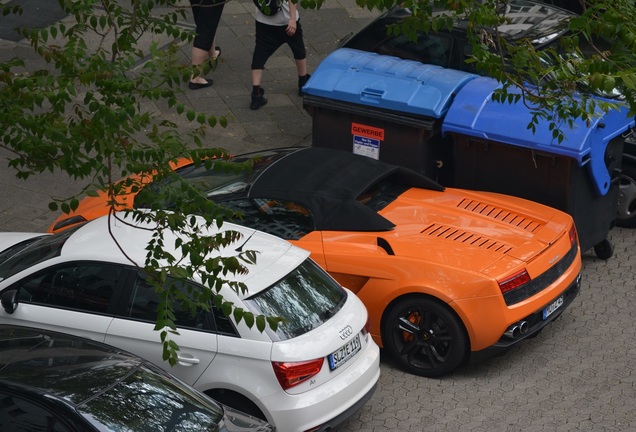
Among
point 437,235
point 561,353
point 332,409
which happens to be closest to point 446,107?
point 437,235

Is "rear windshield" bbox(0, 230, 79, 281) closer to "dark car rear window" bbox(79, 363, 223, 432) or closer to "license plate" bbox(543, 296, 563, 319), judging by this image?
"dark car rear window" bbox(79, 363, 223, 432)

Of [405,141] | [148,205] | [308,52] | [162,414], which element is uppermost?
[148,205]

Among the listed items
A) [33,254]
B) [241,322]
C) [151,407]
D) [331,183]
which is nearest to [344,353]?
[241,322]

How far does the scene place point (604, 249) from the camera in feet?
33.6

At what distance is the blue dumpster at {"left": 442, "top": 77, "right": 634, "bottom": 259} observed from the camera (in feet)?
30.5

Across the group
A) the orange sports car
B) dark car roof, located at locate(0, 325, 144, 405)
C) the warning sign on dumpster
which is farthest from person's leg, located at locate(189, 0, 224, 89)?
dark car roof, located at locate(0, 325, 144, 405)

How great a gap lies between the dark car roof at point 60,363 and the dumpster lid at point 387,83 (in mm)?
4630

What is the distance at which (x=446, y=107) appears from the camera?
9961 millimetres

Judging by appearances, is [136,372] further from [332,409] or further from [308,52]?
[308,52]

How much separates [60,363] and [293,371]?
155 cm

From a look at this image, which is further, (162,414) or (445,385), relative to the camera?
(445,385)

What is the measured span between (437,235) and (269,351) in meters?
2.17

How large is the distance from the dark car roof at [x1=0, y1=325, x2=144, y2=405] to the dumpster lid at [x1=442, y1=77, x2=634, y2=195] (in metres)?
4.49

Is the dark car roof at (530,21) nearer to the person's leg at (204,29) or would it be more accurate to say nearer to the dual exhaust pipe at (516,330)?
the person's leg at (204,29)
